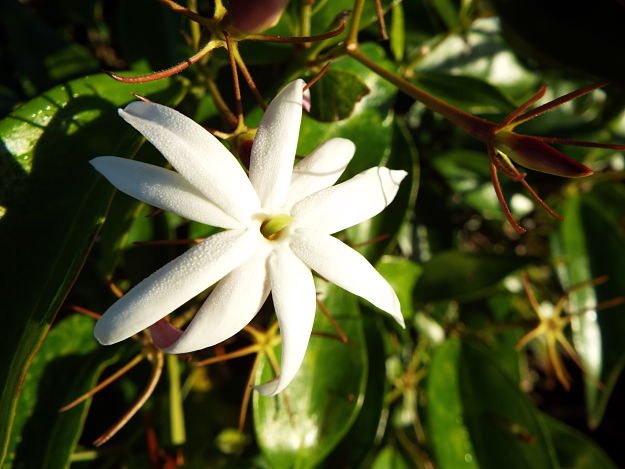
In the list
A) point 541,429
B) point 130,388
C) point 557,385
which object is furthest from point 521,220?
point 130,388

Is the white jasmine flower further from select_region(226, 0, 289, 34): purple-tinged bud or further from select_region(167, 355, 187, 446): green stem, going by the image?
select_region(167, 355, 187, 446): green stem

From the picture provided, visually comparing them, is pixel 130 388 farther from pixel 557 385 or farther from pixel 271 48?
pixel 557 385

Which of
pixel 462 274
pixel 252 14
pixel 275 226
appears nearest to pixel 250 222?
pixel 275 226

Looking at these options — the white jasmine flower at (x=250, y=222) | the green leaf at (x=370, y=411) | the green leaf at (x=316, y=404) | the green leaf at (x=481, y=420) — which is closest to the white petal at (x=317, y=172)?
the white jasmine flower at (x=250, y=222)

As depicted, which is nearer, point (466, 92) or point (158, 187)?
point (158, 187)

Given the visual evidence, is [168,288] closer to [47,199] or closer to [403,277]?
[47,199]

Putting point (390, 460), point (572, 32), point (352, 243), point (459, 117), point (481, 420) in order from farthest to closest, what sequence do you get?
point (390, 460), point (481, 420), point (352, 243), point (459, 117), point (572, 32)

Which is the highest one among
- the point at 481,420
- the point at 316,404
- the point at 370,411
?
the point at 316,404

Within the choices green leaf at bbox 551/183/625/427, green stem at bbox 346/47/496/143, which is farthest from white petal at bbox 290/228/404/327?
green leaf at bbox 551/183/625/427
